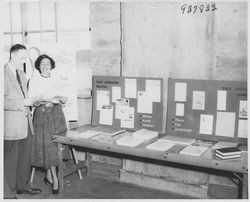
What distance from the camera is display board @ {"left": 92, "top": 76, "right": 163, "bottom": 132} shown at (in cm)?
410

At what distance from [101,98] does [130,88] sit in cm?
44

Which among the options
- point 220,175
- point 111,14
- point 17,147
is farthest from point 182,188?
point 111,14

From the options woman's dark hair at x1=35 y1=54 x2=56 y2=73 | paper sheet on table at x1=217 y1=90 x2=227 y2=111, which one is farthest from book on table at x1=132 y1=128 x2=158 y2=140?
woman's dark hair at x1=35 y1=54 x2=56 y2=73

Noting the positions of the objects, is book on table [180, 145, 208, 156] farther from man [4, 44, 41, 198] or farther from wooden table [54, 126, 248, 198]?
man [4, 44, 41, 198]

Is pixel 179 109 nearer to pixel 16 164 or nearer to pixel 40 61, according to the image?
pixel 40 61

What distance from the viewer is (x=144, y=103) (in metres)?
4.16

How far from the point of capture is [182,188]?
13.5ft

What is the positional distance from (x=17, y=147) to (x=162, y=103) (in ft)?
5.84

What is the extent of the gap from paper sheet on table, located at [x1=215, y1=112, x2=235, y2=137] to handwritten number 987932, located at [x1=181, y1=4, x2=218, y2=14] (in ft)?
3.85

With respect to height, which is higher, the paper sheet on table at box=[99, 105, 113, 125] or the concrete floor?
the paper sheet on table at box=[99, 105, 113, 125]

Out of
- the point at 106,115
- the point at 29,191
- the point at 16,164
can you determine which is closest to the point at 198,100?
the point at 106,115

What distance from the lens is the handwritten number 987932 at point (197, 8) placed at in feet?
12.3

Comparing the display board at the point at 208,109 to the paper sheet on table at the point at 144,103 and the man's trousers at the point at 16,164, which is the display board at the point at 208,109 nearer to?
the paper sheet on table at the point at 144,103

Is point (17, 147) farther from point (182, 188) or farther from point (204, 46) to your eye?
point (204, 46)
